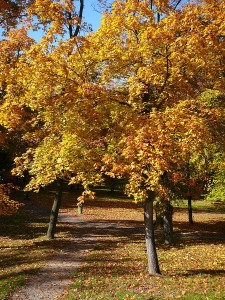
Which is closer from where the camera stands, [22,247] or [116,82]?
[116,82]

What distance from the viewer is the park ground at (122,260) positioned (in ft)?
35.2

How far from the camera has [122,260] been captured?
15.2 m

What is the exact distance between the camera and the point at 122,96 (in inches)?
473

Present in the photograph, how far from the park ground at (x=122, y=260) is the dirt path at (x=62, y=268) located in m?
0.23

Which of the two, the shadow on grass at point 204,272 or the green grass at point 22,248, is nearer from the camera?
the green grass at point 22,248

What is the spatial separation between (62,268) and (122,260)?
285cm

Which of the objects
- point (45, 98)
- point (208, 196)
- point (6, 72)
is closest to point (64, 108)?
point (45, 98)

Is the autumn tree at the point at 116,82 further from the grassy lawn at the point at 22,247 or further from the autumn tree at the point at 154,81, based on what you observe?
the grassy lawn at the point at 22,247

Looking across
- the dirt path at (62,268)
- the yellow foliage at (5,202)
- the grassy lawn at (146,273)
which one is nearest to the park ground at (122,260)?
the grassy lawn at (146,273)

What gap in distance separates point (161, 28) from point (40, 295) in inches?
358

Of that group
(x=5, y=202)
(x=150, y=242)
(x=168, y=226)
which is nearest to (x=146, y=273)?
(x=150, y=242)

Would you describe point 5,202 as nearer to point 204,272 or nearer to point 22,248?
point 22,248

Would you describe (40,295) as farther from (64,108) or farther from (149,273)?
(64,108)

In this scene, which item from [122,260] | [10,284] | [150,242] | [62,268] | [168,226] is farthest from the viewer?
[168,226]
